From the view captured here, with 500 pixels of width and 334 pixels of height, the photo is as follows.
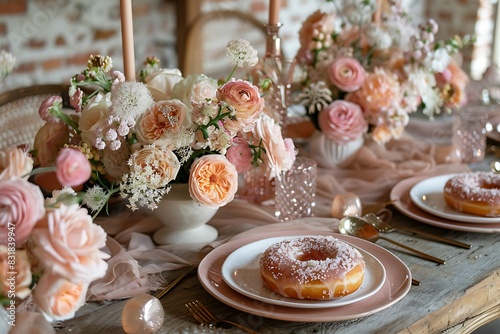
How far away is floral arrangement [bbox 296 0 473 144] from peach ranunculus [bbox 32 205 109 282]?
0.92 m

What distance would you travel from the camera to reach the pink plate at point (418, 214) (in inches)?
→ 49.3

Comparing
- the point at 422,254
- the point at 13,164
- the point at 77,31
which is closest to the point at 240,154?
the point at 422,254

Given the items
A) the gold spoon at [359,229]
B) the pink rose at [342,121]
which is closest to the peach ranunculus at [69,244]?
the gold spoon at [359,229]

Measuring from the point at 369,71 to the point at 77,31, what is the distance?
5.38ft

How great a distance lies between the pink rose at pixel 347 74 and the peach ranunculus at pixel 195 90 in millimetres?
502

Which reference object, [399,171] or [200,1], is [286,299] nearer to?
[399,171]

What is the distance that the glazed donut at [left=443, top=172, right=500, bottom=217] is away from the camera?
1268 mm

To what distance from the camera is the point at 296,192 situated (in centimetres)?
135

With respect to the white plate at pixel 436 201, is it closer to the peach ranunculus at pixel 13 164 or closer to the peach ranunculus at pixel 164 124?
the peach ranunculus at pixel 164 124

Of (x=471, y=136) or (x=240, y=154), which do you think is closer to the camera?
(x=240, y=154)

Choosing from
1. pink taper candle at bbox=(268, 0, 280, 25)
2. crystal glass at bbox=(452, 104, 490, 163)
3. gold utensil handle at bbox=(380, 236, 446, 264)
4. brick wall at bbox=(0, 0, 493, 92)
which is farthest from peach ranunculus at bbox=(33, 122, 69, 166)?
brick wall at bbox=(0, 0, 493, 92)

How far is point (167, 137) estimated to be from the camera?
42.0 inches

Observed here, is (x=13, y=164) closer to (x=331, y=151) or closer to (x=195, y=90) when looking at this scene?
(x=195, y=90)

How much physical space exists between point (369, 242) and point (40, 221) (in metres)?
0.60
